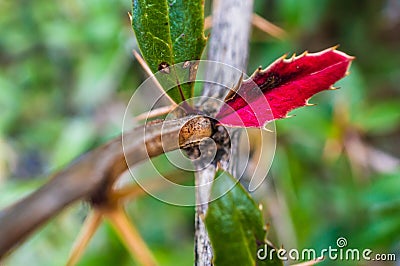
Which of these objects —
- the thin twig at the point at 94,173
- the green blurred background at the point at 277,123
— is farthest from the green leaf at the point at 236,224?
the green blurred background at the point at 277,123

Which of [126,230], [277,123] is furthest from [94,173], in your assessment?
[277,123]

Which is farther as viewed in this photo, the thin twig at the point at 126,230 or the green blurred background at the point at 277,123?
the green blurred background at the point at 277,123

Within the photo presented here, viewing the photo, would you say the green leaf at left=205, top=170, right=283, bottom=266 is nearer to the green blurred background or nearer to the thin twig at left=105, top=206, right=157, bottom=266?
the thin twig at left=105, top=206, right=157, bottom=266

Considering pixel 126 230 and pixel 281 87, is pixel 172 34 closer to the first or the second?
pixel 281 87

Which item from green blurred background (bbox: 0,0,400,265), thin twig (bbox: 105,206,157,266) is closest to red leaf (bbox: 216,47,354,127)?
thin twig (bbox: 105,206,157,266)

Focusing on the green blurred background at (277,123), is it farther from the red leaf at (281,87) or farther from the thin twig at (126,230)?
the red leaf at (281,87)

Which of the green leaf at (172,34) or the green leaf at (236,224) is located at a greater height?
the green leaf at (172,34)
